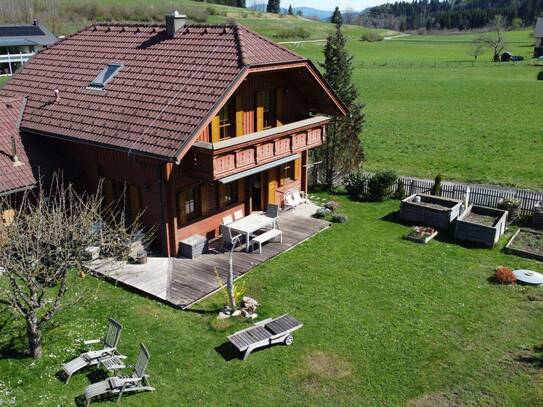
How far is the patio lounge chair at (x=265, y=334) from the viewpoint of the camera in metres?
13.3

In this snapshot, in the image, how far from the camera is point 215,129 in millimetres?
18891

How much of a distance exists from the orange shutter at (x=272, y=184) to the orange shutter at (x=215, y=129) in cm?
376

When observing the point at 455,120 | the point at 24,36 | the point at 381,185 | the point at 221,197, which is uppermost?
the point at 24,36

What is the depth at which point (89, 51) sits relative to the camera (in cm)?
2272

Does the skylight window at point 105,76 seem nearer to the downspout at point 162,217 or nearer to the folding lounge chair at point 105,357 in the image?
the downspout at point 162,217

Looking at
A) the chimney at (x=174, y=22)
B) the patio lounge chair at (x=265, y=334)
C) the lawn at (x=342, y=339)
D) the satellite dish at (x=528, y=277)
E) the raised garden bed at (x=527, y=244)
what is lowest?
the lawn at (x=342, y=339)

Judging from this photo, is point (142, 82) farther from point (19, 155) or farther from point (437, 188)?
point (437, 188)

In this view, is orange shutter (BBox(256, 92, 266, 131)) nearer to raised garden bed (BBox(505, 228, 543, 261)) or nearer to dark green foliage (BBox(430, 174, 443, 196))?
dark green foliage (BBox(430, 174, 443, 196))

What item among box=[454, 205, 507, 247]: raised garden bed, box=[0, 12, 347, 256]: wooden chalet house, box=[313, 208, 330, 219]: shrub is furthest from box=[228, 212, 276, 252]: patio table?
box=[454, 205, 507, 247]: raised garden bed

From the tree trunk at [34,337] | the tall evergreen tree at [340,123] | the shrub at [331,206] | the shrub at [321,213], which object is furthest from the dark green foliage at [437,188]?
the tree trunk at [34,337]

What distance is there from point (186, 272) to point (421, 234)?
944cm

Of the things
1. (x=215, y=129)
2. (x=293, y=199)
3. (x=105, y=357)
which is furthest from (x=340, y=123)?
(x=105, y=357)

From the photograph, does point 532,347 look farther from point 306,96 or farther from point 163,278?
point 306,96

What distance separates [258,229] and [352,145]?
8815 mm
